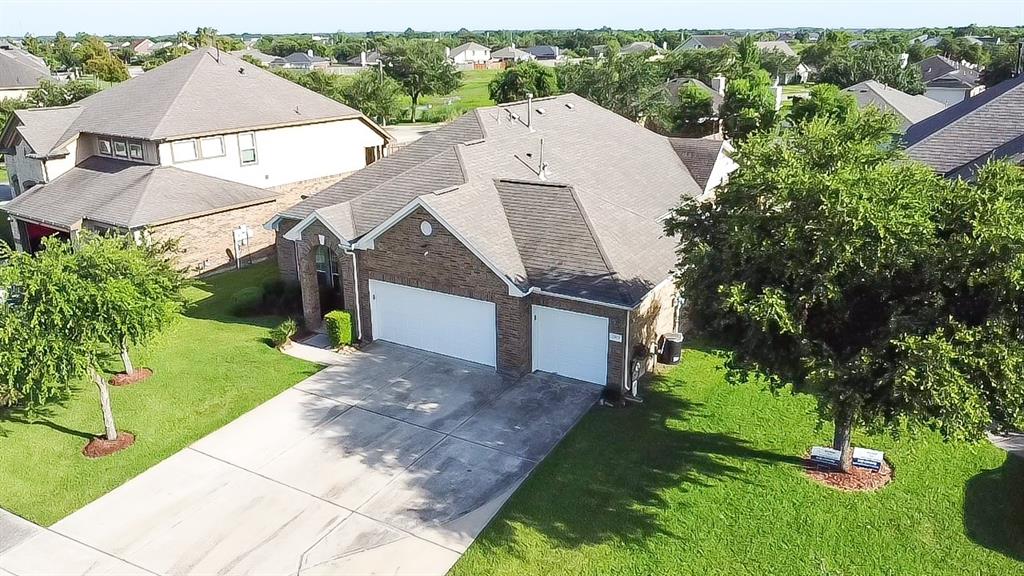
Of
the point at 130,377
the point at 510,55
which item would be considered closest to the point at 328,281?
the point at 130,377

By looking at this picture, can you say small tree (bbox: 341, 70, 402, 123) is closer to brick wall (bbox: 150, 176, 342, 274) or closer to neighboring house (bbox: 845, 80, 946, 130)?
brick wall (bbox: 150, 176, 342, 274)

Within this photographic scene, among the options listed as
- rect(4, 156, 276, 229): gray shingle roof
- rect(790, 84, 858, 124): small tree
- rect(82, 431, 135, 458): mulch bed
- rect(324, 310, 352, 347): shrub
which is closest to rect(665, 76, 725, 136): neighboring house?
rect(790, 84, 858, 124): small tree

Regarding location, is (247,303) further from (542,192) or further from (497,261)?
(542,192)

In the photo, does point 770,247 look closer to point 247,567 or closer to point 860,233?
point 860,233

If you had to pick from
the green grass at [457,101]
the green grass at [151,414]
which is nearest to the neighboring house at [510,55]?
the green grass at [457,101]

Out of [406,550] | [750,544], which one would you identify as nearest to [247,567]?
[406,550]
